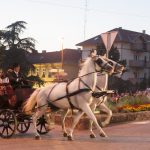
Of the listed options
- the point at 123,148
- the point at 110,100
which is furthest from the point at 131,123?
the point at 123,148

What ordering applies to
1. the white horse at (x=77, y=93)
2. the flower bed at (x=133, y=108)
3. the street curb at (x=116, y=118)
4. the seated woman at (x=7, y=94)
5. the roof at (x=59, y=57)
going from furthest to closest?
the roof at (x=59, y=57)
the flower bed at (x=133, y=108)
the street curb at (x=116, y=118)
the seated woman at (x=7, y=94)
the white horse at (x=77, y=93)

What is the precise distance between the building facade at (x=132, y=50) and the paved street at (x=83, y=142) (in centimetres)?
6437

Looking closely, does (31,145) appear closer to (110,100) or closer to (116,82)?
(110,100)

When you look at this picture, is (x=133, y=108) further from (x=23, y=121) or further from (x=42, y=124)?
(x=23, y=121)

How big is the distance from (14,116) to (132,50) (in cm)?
7013

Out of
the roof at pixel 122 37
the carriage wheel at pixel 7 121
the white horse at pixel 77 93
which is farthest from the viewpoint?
the roof at pixel 122 37

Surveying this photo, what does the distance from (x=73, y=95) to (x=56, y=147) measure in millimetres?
1944

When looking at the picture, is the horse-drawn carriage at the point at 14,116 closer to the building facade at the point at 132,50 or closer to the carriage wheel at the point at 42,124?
the carriage wheel at the point at 42,124

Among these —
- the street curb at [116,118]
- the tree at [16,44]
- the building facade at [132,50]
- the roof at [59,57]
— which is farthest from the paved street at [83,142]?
the roof at [59,57]

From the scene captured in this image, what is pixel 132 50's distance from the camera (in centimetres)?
8306

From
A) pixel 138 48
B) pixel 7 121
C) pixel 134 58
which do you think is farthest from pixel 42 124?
pixel 134 58

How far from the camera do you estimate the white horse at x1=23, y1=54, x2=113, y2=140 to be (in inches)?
531

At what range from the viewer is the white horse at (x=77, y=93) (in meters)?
13.5

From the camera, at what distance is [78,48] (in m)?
97.2
